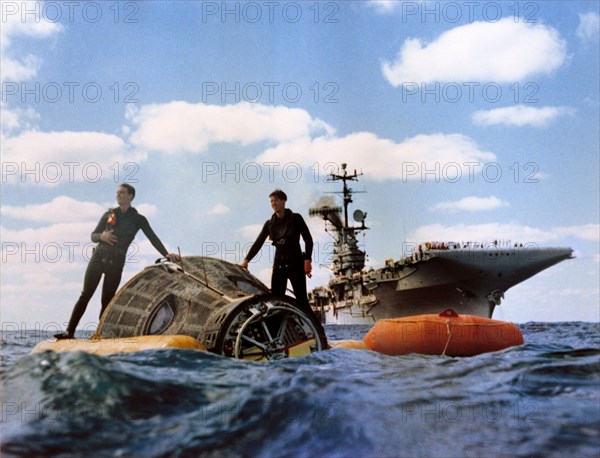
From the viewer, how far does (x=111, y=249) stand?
8.33m

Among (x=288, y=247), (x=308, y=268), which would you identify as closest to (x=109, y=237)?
(x=288, y=247)

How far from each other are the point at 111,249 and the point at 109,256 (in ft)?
0.39

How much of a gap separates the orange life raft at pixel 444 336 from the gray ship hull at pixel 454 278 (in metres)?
27.6

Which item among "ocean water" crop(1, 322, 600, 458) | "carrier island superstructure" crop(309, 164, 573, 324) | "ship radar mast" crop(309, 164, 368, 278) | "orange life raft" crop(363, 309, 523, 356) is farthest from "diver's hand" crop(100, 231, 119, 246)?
"ship radar mast" crop(309, 164, 368, 278)

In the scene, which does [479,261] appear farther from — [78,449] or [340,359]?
[78,449]

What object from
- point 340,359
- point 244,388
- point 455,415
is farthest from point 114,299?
point 455,415

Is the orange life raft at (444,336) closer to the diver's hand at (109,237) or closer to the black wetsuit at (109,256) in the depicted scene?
the black wetsuit at (109,256)

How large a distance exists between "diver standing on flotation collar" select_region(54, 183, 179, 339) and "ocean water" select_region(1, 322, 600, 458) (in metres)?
3.19

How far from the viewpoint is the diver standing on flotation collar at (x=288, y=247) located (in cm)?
835

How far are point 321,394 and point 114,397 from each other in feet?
5.32

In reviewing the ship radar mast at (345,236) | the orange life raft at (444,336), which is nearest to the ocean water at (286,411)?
the orange life raft at (444,336)

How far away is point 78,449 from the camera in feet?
9.18

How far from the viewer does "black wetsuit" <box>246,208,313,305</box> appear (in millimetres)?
8344

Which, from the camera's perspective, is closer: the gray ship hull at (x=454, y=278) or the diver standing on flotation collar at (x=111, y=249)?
the diver standing on flotation collar at (x=111, y=249)
